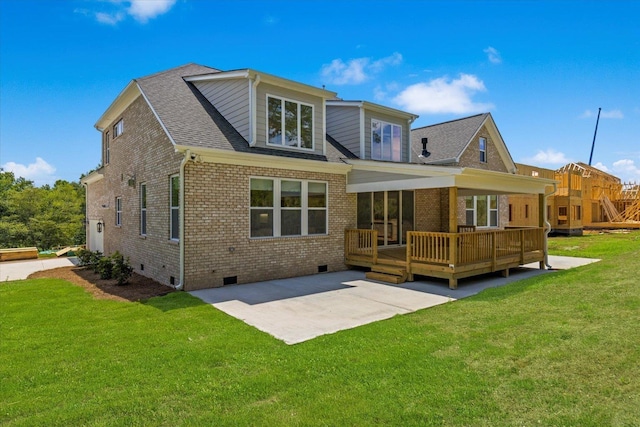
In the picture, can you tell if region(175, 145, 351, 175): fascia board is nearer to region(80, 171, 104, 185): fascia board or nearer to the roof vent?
the roof vent

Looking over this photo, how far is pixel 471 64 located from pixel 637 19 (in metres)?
5.23

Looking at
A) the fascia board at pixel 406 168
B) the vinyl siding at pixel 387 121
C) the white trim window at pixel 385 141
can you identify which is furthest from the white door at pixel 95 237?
the white trim window at pixel 385 141

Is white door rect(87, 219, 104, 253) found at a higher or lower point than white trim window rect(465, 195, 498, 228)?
lower

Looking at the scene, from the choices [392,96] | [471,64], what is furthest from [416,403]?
[392,96]

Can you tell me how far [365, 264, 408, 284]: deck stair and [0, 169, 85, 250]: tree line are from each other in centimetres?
2733

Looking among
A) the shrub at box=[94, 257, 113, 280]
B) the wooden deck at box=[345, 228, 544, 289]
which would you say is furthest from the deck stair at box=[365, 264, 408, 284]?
the shrub at box=[94, 257, 113, 280]

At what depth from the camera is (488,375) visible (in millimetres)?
3920

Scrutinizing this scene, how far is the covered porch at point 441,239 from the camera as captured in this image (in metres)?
9.26

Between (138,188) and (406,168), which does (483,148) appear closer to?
(406,168)

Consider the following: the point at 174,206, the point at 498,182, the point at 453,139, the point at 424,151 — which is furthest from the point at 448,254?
the point at 453,139

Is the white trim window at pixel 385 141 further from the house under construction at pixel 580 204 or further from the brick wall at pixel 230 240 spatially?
the house under construction at pixel 580 204

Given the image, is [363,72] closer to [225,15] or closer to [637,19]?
[225,15]

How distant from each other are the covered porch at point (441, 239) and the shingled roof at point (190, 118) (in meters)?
2.53

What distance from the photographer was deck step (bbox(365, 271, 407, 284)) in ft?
32.4
